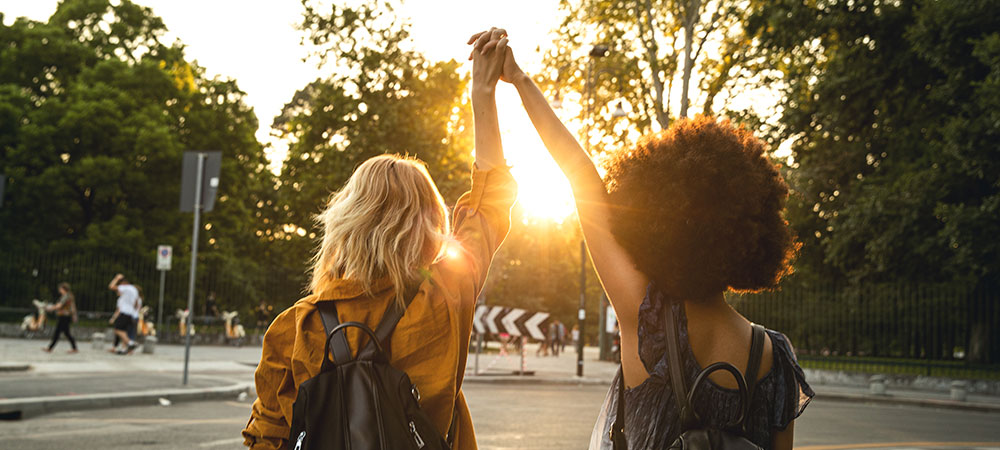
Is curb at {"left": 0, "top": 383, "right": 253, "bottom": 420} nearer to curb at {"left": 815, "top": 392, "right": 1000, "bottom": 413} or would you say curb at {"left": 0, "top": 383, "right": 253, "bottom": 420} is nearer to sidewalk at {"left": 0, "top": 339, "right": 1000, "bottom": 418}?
sidewalk at {"left": 0, "top": 339, "right": 1000, "bottom": 418}

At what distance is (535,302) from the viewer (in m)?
72.8

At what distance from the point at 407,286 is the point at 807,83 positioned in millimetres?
28016

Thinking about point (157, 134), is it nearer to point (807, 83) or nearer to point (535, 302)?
point (807, 83)

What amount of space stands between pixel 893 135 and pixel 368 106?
1631cm

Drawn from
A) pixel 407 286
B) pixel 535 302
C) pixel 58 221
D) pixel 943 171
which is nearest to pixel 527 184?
pixel 943 171

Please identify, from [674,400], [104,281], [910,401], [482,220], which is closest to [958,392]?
[910,401]

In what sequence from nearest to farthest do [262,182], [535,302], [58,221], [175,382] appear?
Result: 1. [175,382]
2. [58,221]
3. [262,182]
4. [535,302]

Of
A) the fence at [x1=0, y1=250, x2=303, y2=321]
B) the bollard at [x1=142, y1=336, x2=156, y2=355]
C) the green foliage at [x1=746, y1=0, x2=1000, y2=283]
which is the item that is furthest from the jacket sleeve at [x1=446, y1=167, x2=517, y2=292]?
the fence at [x1=0, y1=250, x2=303, y2=321]

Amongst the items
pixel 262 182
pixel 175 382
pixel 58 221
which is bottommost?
pixel 175 382

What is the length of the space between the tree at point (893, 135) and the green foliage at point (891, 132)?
4cm

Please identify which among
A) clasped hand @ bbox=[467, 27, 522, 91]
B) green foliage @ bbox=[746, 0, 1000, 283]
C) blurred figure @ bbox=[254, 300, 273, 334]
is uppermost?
green foliage @ bbox=[746, 0, 1000, 283]

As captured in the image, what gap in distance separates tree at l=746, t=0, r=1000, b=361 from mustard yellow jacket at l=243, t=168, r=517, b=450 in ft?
69.3

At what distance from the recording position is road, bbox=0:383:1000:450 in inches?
349

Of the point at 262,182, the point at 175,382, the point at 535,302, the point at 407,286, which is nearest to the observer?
the point at 407,286
